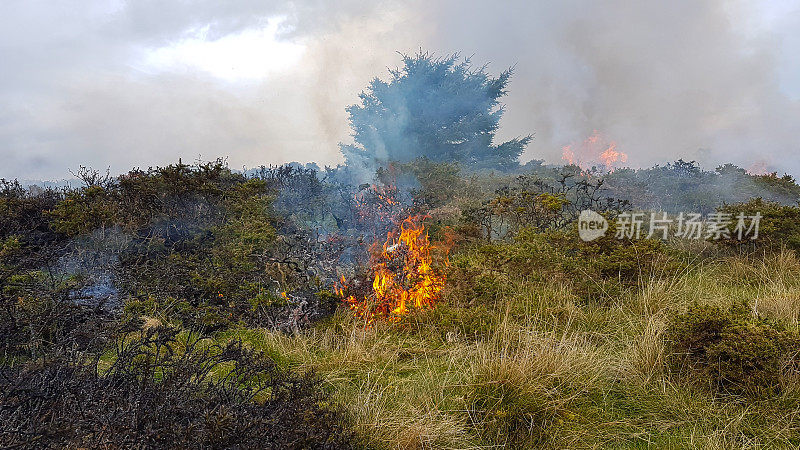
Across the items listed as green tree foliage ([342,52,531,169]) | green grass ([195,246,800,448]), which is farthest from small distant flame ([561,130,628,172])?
green grass ([195,246,800,448])

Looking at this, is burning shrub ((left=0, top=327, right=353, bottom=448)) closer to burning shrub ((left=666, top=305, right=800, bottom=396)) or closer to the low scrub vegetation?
the low scrub vegetation

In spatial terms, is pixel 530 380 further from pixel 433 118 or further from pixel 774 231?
pixel 433 118

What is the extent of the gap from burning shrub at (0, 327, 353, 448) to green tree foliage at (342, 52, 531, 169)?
56.9 feet

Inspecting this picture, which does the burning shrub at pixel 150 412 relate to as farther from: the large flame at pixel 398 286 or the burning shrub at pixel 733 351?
the burning shrub at pixel 733 351

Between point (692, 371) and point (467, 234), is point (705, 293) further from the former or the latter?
point (467, 234)

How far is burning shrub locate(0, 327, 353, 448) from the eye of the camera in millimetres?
2061

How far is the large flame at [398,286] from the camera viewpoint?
513 cm

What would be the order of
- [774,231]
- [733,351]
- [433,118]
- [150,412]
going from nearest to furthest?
[150,412], [733,351], [774,231], [433,118]

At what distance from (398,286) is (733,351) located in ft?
10.2

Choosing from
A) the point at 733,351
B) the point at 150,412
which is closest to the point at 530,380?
the point at 733,351

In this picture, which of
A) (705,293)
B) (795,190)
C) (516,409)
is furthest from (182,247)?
(795,190)

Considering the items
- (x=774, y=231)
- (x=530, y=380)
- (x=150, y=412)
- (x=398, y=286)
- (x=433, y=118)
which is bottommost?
(x=150, y=412)

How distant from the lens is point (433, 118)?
67.8ft

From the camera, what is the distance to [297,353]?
13.9 ft
